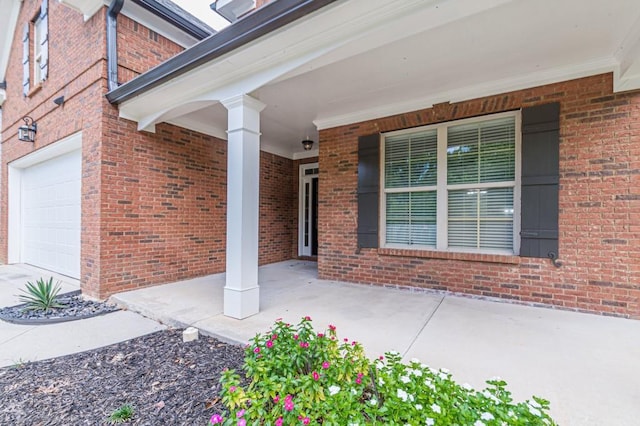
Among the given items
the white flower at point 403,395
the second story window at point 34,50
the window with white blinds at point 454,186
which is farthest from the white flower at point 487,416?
the second story window at point 34,50

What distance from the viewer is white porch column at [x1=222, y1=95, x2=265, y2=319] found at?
3.24 m

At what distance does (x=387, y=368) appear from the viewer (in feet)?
5.74

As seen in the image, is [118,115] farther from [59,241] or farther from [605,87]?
[605,87]

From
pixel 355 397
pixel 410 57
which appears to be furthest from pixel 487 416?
pixel 410 57

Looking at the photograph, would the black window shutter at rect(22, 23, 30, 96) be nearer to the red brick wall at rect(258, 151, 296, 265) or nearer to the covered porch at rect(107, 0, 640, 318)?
the covered porch at rect(107, 0, 640, 318)

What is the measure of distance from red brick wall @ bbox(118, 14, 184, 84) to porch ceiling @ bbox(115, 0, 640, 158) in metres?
0.74

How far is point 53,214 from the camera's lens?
579 cm

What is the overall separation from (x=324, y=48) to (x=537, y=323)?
11.4 feet

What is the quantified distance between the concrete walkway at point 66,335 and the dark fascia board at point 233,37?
2.94 meters

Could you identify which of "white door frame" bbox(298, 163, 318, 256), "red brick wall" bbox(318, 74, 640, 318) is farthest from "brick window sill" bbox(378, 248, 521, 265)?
"white door frame" bbox(298, 163, 318, 256)

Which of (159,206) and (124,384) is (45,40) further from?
(124,384)

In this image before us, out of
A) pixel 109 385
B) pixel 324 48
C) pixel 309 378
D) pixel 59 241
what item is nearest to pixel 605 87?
pixel 324 48

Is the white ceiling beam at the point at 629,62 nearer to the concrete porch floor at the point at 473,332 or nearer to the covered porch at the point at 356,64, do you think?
the covered porch at the point at 356,64

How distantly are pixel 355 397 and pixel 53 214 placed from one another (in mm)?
7041
